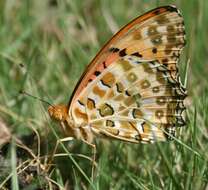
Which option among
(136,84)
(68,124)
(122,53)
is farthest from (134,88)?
(68,124)

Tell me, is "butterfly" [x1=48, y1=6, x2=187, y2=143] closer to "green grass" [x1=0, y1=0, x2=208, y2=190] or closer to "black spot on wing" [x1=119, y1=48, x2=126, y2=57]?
"black spot on wing" [x1=119, y1=48, x2=126, y2=57]

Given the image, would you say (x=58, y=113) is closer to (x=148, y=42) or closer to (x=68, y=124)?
(x=68, y=124)

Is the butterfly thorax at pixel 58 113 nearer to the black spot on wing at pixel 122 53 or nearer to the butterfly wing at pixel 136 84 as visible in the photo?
the butterfly wing at pixel 136 84

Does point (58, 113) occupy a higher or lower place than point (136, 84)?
lower

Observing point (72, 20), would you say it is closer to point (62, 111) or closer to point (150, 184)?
point (62, 111)

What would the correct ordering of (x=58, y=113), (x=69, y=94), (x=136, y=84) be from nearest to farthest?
(x=58, y=113) → (x=136, y=84) → (x=69, y=94)
